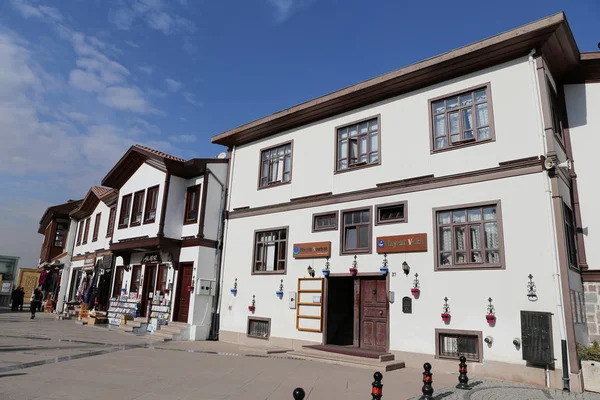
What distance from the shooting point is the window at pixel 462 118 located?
450 inches

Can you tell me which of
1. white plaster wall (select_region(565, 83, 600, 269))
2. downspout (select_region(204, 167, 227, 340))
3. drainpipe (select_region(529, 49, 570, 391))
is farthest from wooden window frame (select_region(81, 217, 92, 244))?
white plaster wall (select_region(565, 83, 600, 269))

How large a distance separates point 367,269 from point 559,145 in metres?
6.08

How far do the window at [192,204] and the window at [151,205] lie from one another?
4.97 ft

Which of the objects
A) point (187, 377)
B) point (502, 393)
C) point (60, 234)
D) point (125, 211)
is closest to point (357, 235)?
point (502, 393)

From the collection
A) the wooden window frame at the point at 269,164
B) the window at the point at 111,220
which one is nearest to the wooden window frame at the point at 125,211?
the window at the point at 111,220

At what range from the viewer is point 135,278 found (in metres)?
20.6

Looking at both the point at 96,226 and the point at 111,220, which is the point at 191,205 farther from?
the point at 96,226

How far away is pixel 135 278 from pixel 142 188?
4.32 metres

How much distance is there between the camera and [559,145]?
36.8 feet

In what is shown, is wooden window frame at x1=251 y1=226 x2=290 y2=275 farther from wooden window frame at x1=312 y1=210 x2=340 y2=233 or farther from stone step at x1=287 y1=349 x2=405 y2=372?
stone step at x1=287 y1=349 x2=405 y2=372

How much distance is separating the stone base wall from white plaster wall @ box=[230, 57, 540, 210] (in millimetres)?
3871

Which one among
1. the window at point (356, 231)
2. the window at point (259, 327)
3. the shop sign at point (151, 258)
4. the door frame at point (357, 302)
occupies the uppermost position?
the window at point (356, 231)

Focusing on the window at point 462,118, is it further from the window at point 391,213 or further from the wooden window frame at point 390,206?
the window at point 391,213

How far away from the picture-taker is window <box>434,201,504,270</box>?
10.6 m
